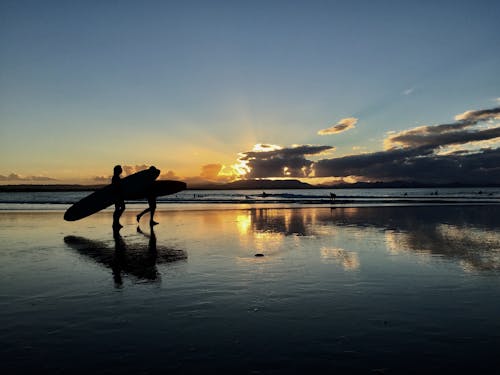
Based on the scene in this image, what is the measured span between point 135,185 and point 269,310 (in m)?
14.2

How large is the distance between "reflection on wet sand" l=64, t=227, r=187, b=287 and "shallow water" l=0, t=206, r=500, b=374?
0.08 m

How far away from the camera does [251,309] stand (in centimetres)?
576

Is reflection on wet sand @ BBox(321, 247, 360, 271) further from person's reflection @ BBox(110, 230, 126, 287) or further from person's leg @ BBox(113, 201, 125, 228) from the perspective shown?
person's leg @ BBox(113, 201, 125, 228)

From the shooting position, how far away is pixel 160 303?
6094 mm

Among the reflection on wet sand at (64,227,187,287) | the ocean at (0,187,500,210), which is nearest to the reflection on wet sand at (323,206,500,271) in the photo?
the reflection on wet sand at (64,227,187,287)

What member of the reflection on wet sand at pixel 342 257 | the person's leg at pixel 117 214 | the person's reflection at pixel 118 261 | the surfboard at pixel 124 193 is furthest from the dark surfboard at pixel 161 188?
the reflection on wet sand at pixel 342 257

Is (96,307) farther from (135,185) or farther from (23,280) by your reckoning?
(135,185)

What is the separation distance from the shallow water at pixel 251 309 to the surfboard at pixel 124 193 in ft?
22.8

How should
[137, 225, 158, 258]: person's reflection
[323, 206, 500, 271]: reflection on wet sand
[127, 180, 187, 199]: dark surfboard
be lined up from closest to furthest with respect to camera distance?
[323, 206, 500, 271]: reflection on wet sand, [137, 225, 158, 258]: person's reflection, [127, 180, 187, 199]: dark surfboard

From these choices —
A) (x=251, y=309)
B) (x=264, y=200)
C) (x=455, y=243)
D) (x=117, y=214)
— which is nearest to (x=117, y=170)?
(x=117, y=214)

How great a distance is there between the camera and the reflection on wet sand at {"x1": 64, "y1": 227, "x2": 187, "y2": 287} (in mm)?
8422

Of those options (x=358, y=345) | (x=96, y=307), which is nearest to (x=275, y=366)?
(x=358, y=345)

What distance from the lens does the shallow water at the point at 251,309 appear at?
4.09 metres

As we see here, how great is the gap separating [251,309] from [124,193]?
13.5 metres
